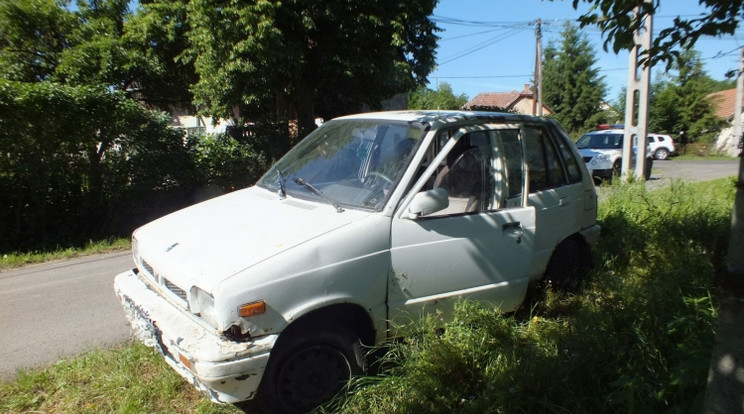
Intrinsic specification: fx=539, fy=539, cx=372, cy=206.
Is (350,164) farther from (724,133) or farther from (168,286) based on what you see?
(724,133)

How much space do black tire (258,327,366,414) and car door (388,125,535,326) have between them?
412 mm

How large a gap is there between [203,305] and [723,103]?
5014 centimetres

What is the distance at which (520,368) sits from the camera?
3.21 meters

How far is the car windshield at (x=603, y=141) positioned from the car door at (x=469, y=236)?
16052 mm

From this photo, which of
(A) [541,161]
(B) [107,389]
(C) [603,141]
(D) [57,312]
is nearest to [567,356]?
(A) [541,161]

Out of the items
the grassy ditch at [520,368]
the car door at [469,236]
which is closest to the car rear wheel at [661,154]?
the grassy ditch at [520,368]

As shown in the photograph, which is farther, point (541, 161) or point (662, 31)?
point (541, 161)

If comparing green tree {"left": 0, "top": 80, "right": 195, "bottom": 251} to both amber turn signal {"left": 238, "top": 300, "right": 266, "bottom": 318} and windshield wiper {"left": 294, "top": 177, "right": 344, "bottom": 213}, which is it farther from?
amber turn signal {"left": 238, "top": 300, "right": 266, "bottom": 318}

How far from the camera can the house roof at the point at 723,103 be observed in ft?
121

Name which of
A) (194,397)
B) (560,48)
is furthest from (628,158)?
(560,48)

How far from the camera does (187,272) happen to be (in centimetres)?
313

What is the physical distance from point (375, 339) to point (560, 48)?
4457 cm

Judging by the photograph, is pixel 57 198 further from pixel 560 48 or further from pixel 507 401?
pixel 560 48

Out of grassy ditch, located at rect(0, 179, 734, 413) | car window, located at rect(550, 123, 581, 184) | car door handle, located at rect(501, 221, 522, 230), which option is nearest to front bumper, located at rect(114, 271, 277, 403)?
grassy ditch, located at rect(0, 179, 734, 413)
